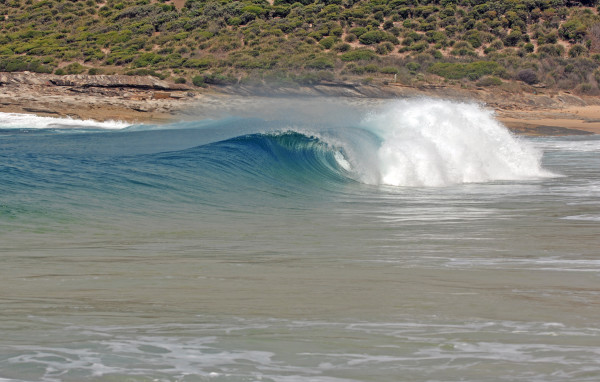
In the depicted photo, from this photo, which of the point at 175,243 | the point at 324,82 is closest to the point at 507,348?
the point at 175,243

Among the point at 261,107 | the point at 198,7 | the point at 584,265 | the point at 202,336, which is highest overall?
the point at 198,7

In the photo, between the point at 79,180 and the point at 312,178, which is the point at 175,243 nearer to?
the point at 79,180

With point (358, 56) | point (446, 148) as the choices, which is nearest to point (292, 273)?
point (446, 148)

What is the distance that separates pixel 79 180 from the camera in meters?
11.1

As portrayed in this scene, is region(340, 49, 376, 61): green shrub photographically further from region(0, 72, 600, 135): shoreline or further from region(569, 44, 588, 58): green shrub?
region(569, 44, 588, 58): green shrub

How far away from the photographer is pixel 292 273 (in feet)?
18.7

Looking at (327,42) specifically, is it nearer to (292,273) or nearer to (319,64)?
(319,64)

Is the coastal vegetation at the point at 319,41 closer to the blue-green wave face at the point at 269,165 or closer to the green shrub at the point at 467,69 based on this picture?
the green shrub at the point at 467,69

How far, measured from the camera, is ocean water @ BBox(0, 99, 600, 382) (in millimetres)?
3812

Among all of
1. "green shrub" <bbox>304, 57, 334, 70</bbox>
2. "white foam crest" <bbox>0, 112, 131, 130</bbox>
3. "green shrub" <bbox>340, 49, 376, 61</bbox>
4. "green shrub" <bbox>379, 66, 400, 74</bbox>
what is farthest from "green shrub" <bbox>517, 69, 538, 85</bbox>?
"white foam crest" <bbox>0, 112, 131, 130</bbox>

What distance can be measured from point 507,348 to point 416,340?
509mm

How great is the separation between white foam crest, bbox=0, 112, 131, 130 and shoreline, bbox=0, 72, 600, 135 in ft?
1.55

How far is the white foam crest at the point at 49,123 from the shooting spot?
29.9 m

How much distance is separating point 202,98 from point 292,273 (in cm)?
2904
